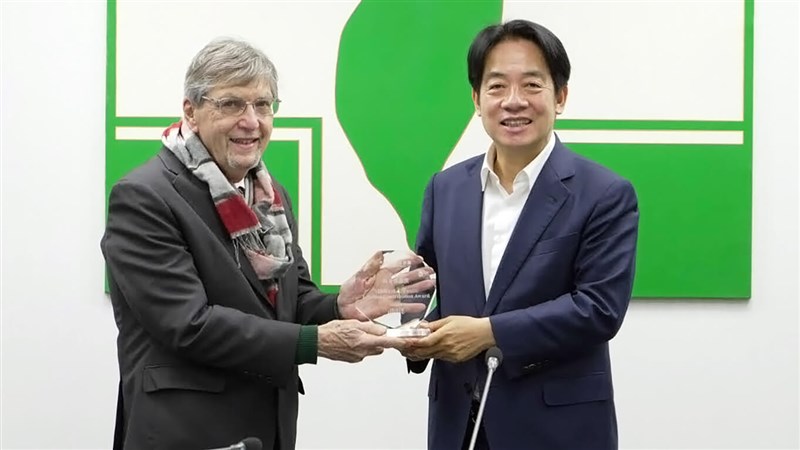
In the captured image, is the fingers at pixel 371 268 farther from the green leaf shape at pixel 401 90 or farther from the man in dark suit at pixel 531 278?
the green leaf shape at pixel 401 90

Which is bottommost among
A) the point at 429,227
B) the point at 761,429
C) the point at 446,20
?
the point at 761,429

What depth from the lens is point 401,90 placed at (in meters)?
3.14

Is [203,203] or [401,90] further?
[401,90]

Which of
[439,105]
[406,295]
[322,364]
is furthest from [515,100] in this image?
[322,364]

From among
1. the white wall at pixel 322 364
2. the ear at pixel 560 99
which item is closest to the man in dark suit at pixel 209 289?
the ear at pixel 560 99

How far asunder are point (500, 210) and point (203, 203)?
634 mm

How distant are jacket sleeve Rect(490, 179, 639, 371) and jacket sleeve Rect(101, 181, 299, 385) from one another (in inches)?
19.2

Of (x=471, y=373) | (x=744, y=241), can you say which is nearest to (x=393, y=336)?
(x=471, y=373)

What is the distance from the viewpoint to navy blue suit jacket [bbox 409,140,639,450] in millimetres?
1907

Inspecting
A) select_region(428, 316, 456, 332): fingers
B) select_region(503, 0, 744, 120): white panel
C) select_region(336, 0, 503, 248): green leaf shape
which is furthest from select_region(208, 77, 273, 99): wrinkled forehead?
select_region(503, 0, 744, 120): white panel

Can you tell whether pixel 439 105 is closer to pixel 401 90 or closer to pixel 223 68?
pixel 401 90

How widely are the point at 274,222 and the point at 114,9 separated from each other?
144 cm

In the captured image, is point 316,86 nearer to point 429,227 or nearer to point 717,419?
point 429,227

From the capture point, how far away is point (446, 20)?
10.3ft
